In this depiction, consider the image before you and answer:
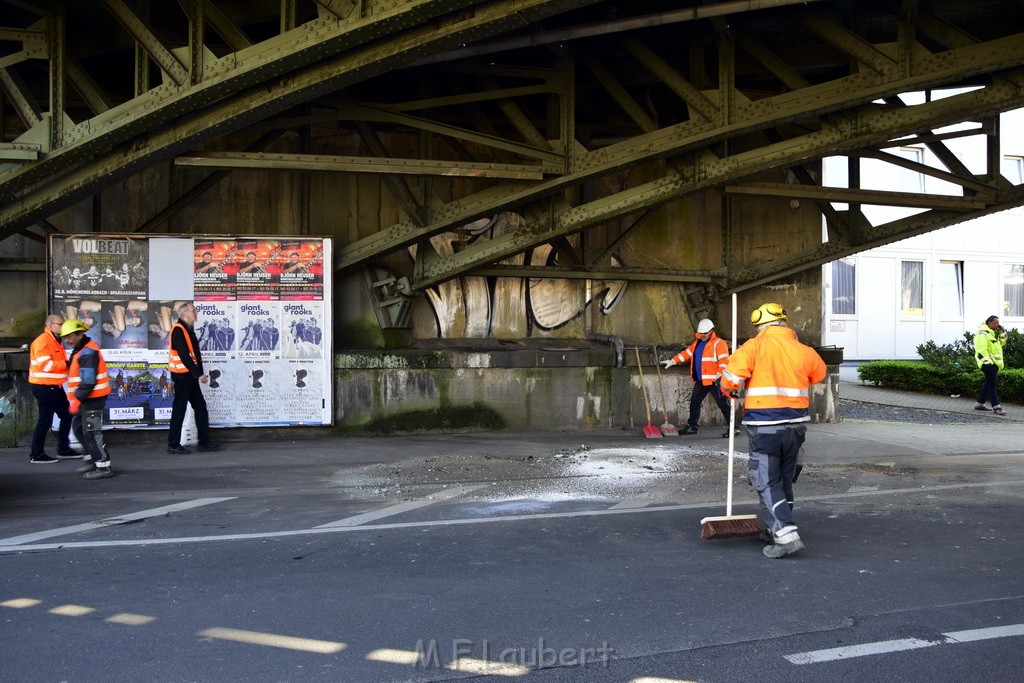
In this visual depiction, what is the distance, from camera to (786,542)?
6418 mm

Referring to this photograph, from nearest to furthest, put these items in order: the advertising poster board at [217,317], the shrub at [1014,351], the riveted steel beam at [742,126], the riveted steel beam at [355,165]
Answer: the riveted steel beam at [742,126], the riveted steel beam at [355,165], the advertising poster board at [217,317], the shrub at [1014,351]

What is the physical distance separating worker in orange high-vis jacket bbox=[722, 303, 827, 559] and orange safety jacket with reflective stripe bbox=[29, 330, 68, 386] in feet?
26.5

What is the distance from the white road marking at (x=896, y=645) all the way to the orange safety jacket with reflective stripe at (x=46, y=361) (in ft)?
30.5

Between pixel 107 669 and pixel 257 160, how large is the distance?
→ 309 inches

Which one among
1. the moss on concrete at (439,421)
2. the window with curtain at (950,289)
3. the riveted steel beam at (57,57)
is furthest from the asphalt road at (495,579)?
the window with curtain at (950,289)

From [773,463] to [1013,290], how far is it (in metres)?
27.3

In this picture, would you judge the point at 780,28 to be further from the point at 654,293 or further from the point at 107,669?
the point at 107,669

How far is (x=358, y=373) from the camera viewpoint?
42.7ft

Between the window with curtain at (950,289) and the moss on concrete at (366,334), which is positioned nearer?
the moss on concrete at (366,334)

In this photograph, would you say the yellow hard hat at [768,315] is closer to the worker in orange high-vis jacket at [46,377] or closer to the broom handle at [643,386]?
the broom handle at [643,386]

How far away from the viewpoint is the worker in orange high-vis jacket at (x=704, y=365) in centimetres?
1308

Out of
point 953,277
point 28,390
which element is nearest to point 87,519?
point 28,390

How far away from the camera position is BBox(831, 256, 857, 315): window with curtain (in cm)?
2784

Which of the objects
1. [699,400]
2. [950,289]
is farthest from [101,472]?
[950,289]
